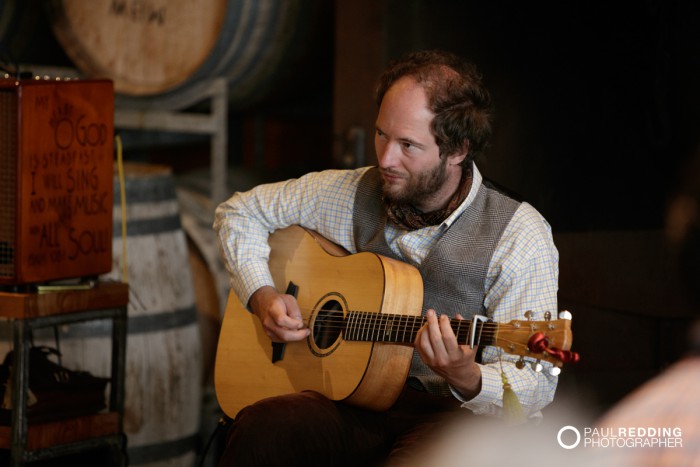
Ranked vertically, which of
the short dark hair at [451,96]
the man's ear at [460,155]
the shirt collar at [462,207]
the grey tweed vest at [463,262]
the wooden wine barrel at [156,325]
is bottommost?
→ the wooden wine barrel at [156,325]

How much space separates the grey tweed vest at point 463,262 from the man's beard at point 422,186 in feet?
0.32

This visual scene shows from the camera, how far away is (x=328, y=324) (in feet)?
7.76

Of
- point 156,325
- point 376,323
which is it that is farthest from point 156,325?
point 376,323

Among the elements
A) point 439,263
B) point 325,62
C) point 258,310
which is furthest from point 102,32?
point 439,263

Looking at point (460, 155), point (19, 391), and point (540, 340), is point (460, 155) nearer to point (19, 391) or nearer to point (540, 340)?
point (540, 340)

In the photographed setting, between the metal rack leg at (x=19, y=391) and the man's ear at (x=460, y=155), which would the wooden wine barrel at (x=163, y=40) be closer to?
the metal rack leg at (x=19, y=391)

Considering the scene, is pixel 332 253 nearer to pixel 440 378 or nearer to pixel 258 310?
pixel 258 310

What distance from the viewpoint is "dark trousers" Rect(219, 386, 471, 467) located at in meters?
2.17

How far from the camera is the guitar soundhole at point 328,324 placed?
7.64 feet

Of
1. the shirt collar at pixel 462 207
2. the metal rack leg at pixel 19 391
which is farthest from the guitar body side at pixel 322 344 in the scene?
the metal rack leg at pixel 19 391

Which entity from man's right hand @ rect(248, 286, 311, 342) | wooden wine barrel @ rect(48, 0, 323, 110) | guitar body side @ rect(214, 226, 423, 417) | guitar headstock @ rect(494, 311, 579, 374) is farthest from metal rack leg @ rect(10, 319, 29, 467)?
wooden wine barrel @ rect(48, 0, 323, 110)

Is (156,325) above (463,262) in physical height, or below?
below

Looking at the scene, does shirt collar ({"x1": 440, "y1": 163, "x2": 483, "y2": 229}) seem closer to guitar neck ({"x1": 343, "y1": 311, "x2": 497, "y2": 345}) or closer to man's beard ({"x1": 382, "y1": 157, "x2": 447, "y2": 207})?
man's beard ({"x1": 382, "y1": 157, "x2": 447, "y2": 207})

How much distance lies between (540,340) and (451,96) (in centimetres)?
70
